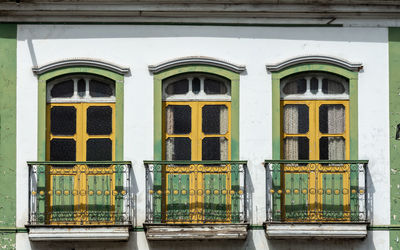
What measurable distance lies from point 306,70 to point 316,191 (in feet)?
6.86

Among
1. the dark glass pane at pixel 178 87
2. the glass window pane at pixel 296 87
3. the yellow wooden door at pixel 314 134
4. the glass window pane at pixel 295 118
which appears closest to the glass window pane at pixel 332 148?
the yellow wooden door at pixel 314 134

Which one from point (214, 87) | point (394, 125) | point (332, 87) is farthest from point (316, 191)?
point (214, 87)

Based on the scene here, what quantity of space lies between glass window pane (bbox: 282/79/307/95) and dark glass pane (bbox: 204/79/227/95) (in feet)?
3.47

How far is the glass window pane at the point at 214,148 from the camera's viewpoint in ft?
67.8

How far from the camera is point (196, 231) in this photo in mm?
19953

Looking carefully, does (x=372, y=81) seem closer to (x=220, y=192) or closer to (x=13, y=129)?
(x=220, y=192)

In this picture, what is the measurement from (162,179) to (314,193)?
102 inches

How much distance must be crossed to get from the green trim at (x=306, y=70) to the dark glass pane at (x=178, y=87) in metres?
1.51

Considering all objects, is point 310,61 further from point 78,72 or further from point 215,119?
point 78,72

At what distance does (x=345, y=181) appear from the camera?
66.9 feet

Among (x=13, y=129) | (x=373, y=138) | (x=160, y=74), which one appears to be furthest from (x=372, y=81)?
(x=13, y=129)

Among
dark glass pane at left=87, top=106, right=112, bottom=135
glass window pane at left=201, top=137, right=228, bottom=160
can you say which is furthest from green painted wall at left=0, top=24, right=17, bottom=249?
glass window pane at left=201, top=137, right=228, bottom=160

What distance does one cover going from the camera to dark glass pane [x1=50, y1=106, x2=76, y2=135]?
814 inches

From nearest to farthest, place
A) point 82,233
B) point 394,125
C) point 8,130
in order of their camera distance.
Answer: point 82,233
point 8,130
point 394,125
